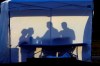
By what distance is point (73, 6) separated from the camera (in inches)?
470

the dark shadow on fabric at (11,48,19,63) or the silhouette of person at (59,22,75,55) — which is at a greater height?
the silhouette of person at (59,22,75,55)

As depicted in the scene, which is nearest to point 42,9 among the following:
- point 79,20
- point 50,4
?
point 50,4

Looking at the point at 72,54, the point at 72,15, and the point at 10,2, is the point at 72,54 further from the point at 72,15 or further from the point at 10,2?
the point at 10,2

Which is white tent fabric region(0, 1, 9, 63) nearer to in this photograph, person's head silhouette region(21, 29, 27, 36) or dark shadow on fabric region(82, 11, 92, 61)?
person's head silhouette region(21, 29, 27, 36)

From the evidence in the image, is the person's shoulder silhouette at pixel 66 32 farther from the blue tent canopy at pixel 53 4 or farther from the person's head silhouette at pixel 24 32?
the person's head silhouette at pixel 24 32

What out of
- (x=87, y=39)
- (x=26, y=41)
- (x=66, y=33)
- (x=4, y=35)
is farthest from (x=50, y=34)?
(x=4, y=35)

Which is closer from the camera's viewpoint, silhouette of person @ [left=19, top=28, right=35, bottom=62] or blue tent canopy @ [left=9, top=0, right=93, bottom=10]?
blue tent canopy @ [left=9, top=0, right=93, bottom=10]

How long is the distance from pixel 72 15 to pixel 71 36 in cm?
59

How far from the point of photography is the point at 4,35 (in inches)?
492

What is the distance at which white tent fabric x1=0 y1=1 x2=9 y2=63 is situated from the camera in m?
12.3

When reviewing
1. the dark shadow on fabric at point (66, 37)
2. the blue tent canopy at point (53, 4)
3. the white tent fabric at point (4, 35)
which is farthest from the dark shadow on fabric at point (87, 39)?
the white tent fabric at point (4, 35)

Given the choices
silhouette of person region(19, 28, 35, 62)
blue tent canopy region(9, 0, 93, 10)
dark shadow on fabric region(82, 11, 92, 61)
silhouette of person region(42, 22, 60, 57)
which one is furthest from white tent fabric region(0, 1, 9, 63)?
dark shadow on fabric region(82, 11, 92, 61)

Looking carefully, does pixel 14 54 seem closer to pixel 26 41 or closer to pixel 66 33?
pixel 26 41

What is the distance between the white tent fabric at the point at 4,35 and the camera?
12.3 metres
